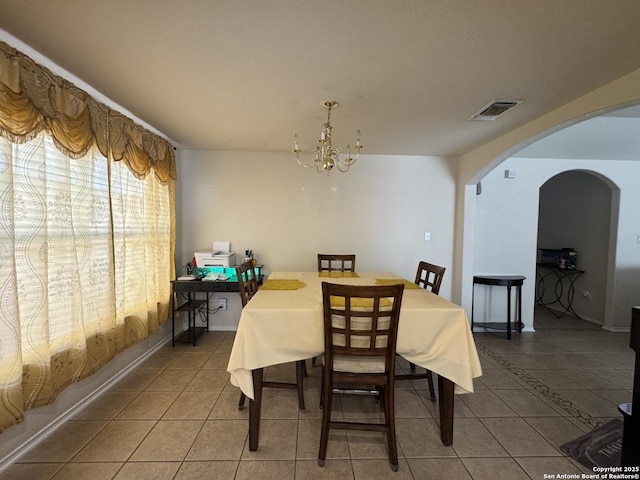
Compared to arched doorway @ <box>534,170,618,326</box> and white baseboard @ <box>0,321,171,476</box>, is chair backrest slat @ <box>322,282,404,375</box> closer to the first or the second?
white baseboard @ <box>0,321,171,476</box>

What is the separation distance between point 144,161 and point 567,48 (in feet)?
10.1

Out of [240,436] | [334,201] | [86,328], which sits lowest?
[240,436]

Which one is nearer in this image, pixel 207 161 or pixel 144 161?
pixel 144 161

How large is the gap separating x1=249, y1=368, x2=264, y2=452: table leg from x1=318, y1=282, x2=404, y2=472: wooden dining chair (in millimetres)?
379

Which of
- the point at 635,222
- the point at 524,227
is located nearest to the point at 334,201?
the point at 524,227

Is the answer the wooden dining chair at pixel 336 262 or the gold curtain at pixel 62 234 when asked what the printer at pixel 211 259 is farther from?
the wooden dining chair at pixel 336 262

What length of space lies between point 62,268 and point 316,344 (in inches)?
63.3

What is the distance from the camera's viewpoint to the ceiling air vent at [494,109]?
207cm

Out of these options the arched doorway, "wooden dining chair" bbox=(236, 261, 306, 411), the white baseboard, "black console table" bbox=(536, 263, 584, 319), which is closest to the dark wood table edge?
"wooden dining chair" bbox=(236, 261, 306, 411)

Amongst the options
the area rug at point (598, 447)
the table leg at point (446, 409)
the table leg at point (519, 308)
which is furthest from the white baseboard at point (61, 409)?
the table leg at point (519, 308)

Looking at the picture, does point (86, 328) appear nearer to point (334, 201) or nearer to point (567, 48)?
point (334, 201)

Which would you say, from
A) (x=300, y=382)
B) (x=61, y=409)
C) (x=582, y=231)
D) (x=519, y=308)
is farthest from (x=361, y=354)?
(x=582, y=231)

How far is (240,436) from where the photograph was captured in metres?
1.81

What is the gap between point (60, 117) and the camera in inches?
65.9
